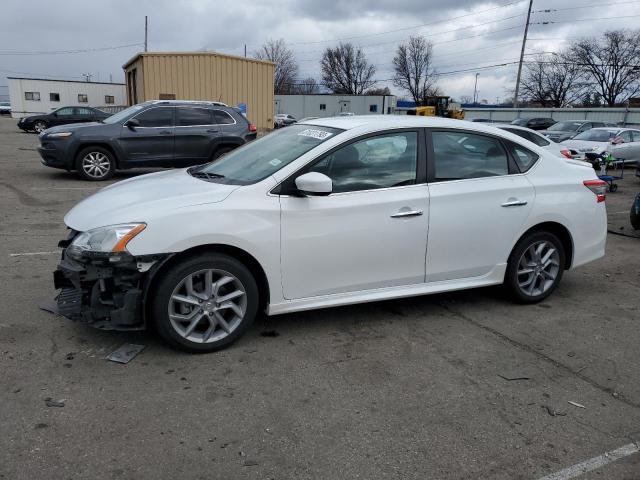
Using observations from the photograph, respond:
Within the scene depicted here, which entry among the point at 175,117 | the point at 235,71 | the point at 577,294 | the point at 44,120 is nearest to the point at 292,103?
the point at 44,120

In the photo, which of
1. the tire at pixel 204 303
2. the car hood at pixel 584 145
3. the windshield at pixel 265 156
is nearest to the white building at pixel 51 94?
the car hood at pixel 584 145

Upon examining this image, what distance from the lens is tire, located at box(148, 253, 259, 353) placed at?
3662mm

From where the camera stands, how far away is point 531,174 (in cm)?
488

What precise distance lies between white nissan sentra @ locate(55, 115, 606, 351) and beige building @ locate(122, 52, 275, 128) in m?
17.4

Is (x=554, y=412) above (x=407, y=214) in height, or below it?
below

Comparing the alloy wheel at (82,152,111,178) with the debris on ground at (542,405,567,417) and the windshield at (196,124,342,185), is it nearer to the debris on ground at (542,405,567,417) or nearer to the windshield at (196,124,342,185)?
the windshield at (196,124,342,185)

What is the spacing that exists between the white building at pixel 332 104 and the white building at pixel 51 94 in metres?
19.6

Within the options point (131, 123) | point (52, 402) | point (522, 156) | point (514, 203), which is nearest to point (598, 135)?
point (131, 123)

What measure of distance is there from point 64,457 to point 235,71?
21.1 meters

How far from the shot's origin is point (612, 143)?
A: 56.6ft

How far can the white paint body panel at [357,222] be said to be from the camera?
147 inches

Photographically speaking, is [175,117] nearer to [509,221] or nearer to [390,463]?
[509,221]

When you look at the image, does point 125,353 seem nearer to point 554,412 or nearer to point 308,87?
point 554,412

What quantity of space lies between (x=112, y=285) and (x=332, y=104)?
60688 mm
